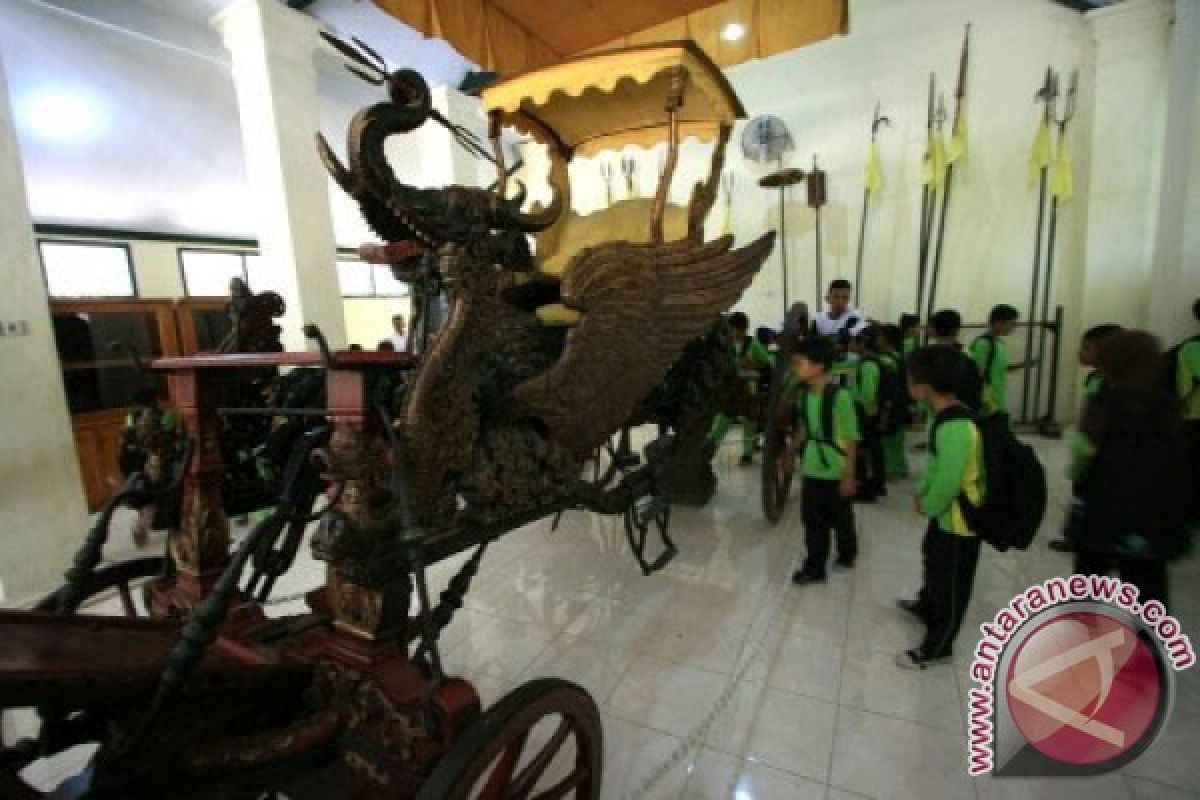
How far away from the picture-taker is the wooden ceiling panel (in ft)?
11.3

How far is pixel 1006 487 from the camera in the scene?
2076 mm

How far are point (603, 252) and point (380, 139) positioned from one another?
0.86m

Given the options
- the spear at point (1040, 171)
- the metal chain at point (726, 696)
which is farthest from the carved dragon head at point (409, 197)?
the spear at point (1040, 171)

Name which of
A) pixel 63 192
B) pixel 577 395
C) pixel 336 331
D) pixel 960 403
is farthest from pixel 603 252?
pixel 63 192

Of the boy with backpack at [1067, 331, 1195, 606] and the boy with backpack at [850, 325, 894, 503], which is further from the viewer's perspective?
the boy with backpack at [850, 325, 894, 503]

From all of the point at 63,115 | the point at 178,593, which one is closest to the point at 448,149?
the point at 63,115

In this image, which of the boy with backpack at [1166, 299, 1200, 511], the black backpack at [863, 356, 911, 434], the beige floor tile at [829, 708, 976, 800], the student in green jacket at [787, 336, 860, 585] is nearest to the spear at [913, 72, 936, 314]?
the black backpack at [863, 356, 911, 434]

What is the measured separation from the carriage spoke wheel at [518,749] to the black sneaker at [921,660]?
5.38 feet

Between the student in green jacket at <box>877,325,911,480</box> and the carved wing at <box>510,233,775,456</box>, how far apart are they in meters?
2.82

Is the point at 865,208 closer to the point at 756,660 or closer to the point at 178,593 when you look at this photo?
the point at 756,660

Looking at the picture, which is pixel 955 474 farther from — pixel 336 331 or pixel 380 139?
pixel 336 331

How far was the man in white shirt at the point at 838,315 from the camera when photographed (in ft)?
17.8

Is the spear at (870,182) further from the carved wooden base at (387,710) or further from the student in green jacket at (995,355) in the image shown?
the carved wooden base at (387,710)

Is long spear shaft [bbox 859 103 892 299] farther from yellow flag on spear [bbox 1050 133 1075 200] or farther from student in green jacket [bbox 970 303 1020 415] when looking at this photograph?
student in green jacket [bbox 970 303 1020 415]
